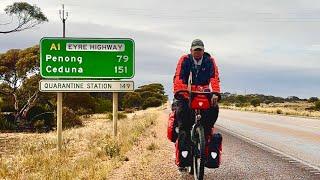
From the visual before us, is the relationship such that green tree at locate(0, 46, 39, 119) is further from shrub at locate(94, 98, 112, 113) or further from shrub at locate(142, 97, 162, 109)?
shrub at locate(142, 97, 162, 109)

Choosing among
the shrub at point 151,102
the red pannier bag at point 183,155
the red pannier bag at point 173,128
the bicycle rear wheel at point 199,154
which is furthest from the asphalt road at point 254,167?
the shrub at point 151,102

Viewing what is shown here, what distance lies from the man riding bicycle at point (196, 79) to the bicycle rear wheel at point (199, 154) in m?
0.26

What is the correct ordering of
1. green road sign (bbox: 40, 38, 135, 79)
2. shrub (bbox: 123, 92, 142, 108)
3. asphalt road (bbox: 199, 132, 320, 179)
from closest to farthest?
asphalt road (bbox: 199, 132, 320, 179) < green road sign (bbox: 40, 38, 135, 79) < shrub (bbox: 123, 92, 142, 108)

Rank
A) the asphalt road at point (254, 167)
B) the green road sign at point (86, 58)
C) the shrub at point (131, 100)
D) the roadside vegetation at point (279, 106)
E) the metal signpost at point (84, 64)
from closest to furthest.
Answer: the asphalt road at point (254, 167) < the metal signpost at point (84, 64) < the green road sign at point (86, 58) < the roadside vegetation at point (279, 106) < the shrub at point (131, 100)

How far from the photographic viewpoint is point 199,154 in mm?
8477

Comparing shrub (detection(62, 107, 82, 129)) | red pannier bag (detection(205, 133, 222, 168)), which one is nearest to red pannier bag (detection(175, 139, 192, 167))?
red pannier bag (detection(205, 133, 222, 168))

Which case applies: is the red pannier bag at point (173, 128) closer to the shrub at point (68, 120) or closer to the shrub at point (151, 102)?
the shrub at point (68, 120)

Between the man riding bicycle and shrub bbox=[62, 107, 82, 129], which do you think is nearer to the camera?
the man riding bicycle

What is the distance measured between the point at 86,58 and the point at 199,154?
8962 mm

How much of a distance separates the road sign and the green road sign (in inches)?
9.9

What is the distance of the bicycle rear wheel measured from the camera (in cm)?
838

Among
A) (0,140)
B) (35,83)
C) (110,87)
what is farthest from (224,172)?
(35,83)

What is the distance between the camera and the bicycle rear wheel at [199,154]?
27.5ft

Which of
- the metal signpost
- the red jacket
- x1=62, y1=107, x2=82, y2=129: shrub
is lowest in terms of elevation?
x1=62, y1=107, x2=82, y2=129: shrub
